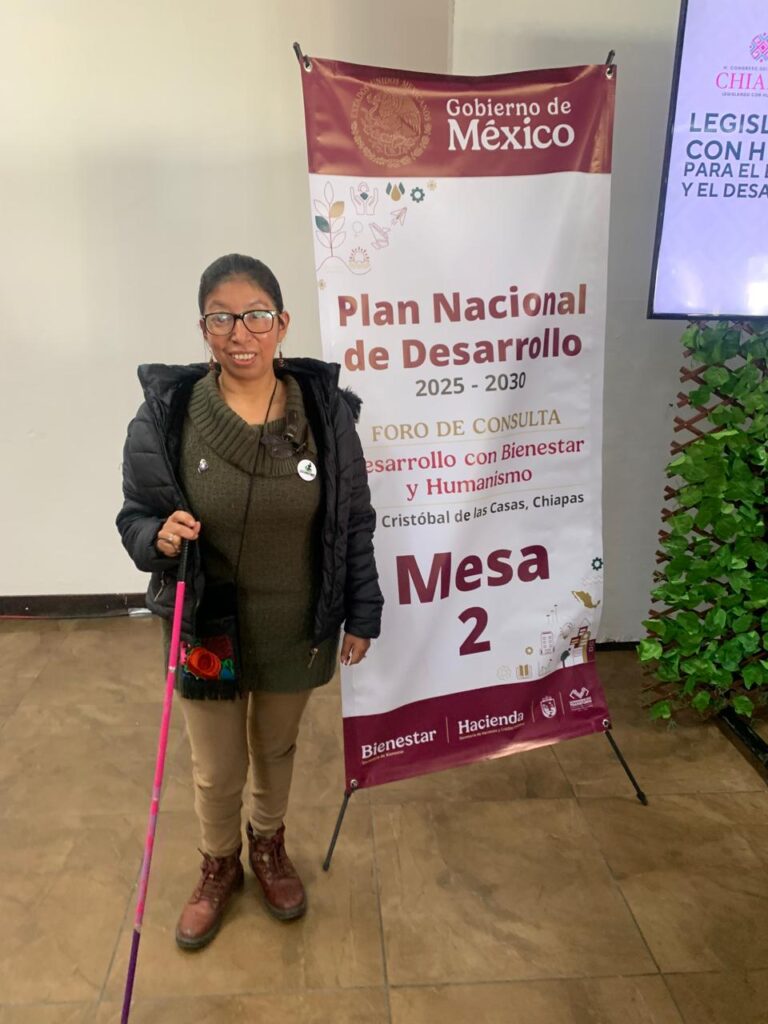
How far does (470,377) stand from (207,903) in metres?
1.34

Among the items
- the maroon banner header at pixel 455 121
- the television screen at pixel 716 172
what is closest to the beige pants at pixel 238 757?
the maroon banner header at pixel 455 121

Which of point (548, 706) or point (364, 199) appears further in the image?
point (548, 706)

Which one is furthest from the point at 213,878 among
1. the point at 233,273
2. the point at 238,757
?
the point at 233,273

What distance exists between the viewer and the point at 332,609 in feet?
4.91

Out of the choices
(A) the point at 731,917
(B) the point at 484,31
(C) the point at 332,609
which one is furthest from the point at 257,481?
(B) the point at 484,31

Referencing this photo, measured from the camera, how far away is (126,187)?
103 inches

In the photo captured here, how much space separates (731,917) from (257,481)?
1511mm

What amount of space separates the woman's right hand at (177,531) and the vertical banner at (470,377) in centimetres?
52

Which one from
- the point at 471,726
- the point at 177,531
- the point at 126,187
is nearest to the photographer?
the point at 177,531

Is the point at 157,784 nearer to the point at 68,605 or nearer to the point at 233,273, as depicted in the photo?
the point at 233,273

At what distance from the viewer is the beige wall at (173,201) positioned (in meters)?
2.46

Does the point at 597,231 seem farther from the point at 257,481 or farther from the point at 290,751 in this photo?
the point at 290,751

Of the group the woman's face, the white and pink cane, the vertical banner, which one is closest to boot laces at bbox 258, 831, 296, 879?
the vertical banner

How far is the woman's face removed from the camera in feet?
4.40
